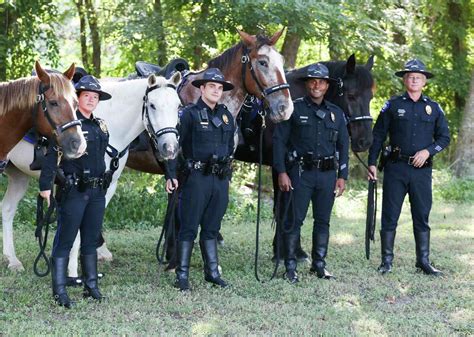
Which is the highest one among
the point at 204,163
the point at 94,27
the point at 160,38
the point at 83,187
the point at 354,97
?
the point at 94,27

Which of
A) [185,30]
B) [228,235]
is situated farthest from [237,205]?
[185,30]

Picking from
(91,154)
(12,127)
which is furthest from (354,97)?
(12,127)

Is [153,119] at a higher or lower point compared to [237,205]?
higher

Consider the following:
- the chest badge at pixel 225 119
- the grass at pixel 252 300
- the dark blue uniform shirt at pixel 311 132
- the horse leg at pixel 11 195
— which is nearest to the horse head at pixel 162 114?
the chest badge at pixel 225 119

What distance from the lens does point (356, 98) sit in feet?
22.1

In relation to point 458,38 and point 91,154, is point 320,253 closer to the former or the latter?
point 91,154

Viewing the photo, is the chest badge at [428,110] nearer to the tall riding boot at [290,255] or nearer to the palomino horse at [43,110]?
the tall riding boot at [290,255]

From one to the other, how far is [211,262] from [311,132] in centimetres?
148

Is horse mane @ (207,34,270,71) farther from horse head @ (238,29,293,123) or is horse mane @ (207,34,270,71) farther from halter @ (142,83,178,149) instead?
halter @ (142,83,178,149)

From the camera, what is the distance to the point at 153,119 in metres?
5.75

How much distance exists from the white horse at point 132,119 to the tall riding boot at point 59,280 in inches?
26.5

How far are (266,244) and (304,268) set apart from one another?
1.66 m

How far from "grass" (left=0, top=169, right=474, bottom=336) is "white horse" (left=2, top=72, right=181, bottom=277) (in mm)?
778

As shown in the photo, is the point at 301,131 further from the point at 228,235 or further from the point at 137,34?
the point at 137,34
